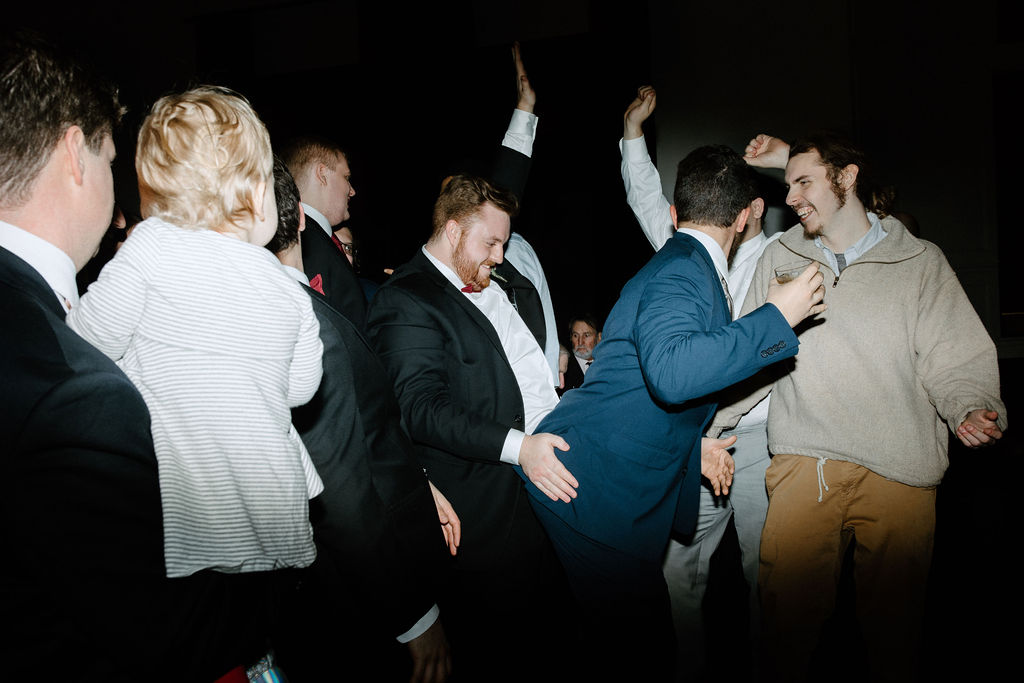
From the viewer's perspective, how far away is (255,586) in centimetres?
83

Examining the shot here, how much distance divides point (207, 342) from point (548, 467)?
117 cm

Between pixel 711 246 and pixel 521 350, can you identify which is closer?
pixel 711 246

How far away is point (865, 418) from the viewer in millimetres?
2012

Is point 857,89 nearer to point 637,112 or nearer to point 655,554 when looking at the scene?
point 637,112

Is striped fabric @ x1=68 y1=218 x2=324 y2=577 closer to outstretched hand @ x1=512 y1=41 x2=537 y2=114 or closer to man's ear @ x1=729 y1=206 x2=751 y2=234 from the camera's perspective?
man's ear @ x1=729 y1=206 x2=751 y2=234

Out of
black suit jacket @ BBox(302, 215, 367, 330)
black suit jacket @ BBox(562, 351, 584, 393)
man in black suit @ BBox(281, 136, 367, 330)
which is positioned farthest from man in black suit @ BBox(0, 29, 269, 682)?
black suit jacket @ BBox(562, 351, 584, 393)

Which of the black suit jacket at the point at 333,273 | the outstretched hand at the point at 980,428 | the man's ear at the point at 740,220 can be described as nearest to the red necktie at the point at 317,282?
the black suit jacket at the point at 333,273

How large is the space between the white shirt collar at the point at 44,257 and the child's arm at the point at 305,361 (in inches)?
13.5

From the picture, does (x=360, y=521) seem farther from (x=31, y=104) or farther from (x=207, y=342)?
(x=31, y=104)

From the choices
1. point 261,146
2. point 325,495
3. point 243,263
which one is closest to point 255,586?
point 325,495

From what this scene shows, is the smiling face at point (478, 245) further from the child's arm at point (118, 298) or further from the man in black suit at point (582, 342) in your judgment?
the man in black suit at point (582, 342)

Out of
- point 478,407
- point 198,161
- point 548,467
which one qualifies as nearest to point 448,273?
point 478,407

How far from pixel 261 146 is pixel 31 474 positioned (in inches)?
21.5

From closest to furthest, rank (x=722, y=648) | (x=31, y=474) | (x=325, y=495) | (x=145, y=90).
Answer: (x=31, y=474), (x=325, y=495), (x=722, y=648), (x=145, y=90)
